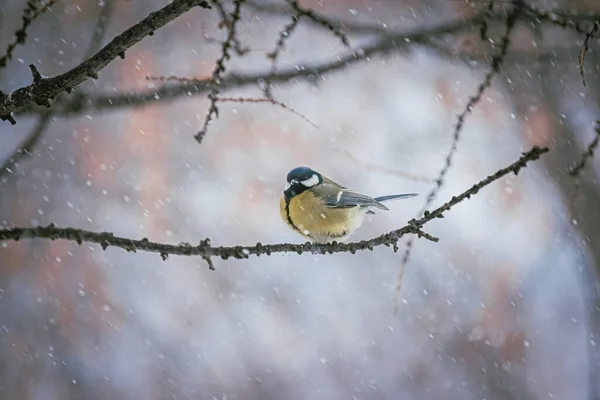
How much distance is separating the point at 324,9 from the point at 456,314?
3.36m

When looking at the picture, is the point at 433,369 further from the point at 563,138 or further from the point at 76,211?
the point at 76,211

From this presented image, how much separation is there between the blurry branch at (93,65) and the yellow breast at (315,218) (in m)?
1.53

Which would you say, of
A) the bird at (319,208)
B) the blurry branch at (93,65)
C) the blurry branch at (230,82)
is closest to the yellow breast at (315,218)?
the bird at (319,208)

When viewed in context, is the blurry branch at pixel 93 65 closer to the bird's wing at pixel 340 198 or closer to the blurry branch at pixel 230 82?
the blurry branch at pixel 230 82

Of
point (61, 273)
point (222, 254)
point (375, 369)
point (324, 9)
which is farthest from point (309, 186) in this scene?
point (375, 369)

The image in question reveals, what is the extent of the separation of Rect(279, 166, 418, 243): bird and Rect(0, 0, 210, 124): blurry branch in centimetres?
153

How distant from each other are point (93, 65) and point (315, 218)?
1573mm

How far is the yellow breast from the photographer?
8.32 feet

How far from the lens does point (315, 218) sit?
8.31 feet

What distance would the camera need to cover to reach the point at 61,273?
18.4ft

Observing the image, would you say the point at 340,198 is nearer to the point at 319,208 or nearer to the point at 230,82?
the point at 319,208

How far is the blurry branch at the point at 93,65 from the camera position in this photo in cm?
97

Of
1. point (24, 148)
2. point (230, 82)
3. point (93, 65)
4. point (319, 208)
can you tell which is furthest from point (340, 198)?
point (93, 65)

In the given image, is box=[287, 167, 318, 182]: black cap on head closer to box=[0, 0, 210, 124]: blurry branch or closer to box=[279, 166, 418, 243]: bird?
box=[279, 166, 418, 243]: bird
